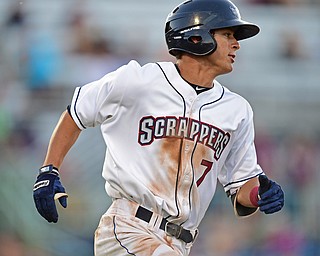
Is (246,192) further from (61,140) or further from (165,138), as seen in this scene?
(61,140)

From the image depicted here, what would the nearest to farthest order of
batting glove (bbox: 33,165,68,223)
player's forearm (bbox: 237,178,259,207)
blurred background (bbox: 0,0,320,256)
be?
batting glove (bbox: 33,165,68,223), player's forearm (bbox: 237,178,259,207), blurred background (bbox: 0,0,320,256)

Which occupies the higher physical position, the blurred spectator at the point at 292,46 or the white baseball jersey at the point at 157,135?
the blurred spectator at the point at 292,46

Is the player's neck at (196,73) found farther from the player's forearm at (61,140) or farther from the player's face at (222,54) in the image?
the player's forearm at (61,140)

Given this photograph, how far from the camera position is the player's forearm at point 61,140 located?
5.30m

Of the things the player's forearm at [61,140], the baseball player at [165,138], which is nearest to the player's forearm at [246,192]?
the baseball player at [165,138]

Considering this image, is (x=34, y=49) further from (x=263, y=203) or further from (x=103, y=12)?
(x=263, y=203)

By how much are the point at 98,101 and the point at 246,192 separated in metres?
1.05

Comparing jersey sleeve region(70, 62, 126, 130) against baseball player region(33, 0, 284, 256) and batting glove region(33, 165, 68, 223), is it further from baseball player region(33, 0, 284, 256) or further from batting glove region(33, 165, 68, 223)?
batting glove region(33, 165, 68, 223)

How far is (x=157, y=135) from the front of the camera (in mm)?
5355

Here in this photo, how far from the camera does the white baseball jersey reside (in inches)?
209

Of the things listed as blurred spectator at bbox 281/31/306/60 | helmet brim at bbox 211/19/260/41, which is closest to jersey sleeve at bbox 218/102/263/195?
helmet brim at bbox 211/19/260/41

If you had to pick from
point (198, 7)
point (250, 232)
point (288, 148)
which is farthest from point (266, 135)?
point (198, 7)

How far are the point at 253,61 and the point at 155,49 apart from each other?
1241mm

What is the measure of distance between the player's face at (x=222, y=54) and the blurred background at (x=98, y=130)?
4.40 m
